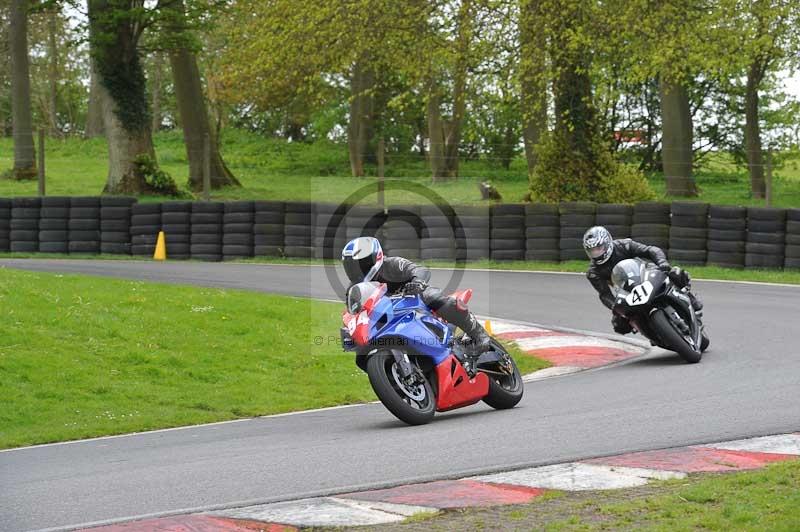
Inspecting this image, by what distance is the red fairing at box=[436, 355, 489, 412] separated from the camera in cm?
947

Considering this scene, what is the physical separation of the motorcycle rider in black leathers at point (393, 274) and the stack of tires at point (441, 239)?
13.2 m

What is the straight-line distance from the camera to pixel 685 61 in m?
24.8

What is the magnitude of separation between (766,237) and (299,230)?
8.77m

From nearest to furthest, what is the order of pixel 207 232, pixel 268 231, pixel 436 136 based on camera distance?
pixel 268 231 < pixel 207 232 < pixel 436 136

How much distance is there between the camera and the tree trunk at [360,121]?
37.5 metres

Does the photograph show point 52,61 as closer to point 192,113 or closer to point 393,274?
point 192,113

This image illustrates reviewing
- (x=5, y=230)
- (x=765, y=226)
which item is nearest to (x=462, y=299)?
(x=765, y=226)

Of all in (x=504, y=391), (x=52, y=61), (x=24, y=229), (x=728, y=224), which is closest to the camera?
(x=504, y=391)

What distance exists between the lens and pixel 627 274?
12625 mm

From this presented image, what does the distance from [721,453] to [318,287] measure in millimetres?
12980

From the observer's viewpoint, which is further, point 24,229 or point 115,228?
point 24,229

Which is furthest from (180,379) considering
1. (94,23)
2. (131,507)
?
(94,23)

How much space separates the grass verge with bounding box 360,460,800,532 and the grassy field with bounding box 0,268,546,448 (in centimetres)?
484

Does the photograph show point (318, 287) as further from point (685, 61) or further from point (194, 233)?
point (685, 61)
